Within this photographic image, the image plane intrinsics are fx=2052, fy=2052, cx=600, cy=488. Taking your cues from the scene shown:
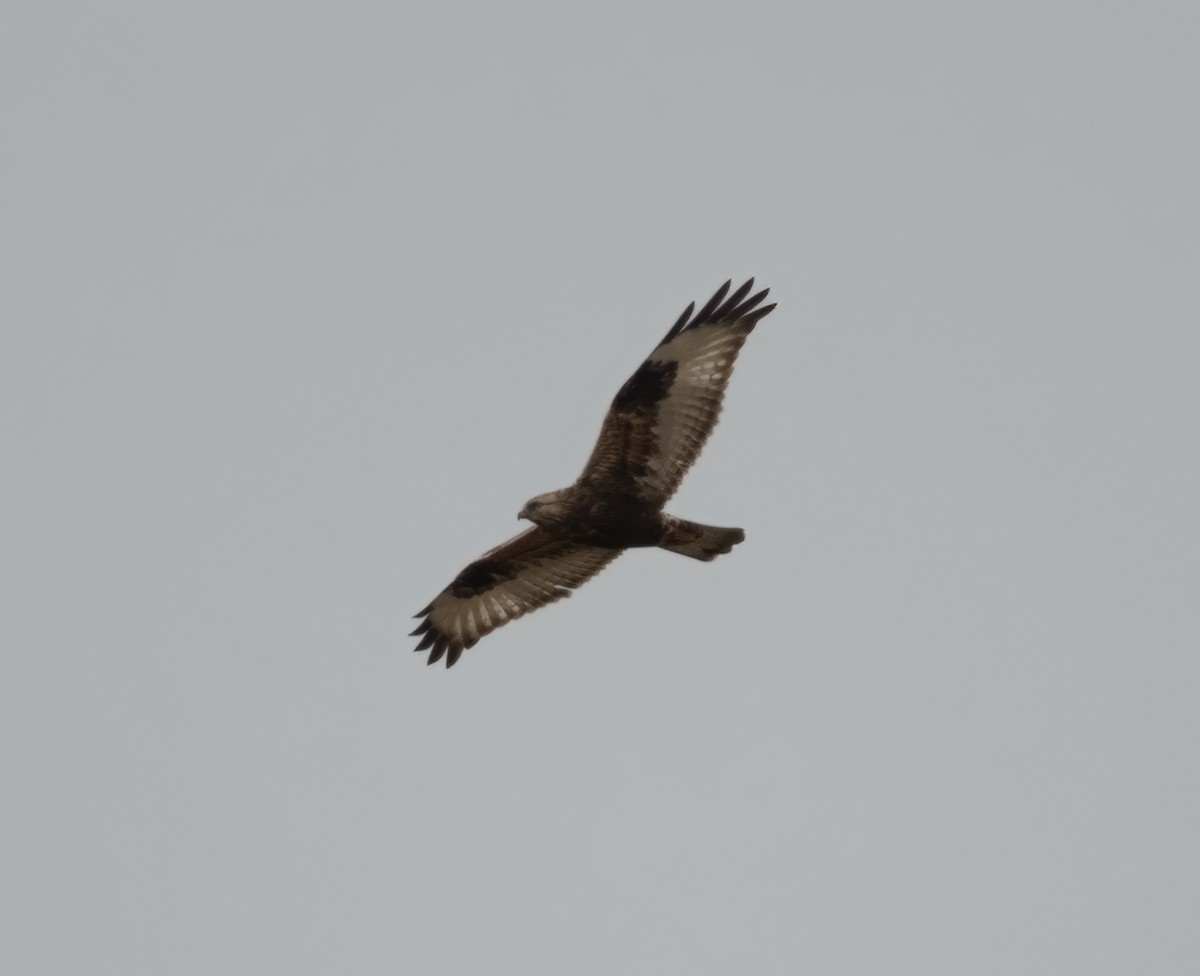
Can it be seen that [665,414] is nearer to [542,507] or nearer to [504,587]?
[542,507]

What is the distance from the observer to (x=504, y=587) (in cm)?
1736

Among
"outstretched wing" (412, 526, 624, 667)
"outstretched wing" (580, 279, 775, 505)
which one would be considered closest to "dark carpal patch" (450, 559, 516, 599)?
"outstretched wing" (412, 526, 624, 667)

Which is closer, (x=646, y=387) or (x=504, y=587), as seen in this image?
(x=646, y=387)

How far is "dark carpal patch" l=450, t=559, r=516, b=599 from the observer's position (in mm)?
17125

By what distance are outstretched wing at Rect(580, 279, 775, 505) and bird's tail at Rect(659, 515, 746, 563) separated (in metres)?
0.26

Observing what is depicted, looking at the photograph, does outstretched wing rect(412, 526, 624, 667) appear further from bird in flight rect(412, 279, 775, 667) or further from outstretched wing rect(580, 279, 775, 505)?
outstretched wing rect(580, 279, 775, 505)

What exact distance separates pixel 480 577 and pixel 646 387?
247cm

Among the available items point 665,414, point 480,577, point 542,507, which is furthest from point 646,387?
point 480,577

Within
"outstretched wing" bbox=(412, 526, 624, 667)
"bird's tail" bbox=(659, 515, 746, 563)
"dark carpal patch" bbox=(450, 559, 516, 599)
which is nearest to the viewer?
"bird's tail" bbox=(659, 515, 746, 563)

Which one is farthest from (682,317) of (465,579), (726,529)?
(465,579)

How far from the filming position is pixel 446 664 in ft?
57.9

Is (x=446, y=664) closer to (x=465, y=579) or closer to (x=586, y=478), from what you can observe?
(x=465, y=579)

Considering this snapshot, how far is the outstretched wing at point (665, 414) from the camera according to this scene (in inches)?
624

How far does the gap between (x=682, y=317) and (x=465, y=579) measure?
301 centimetres
